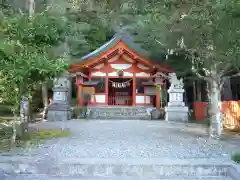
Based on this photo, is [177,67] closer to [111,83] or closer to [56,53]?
[111,83]

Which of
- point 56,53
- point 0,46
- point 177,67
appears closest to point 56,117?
point 177,67

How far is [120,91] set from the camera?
2662cm

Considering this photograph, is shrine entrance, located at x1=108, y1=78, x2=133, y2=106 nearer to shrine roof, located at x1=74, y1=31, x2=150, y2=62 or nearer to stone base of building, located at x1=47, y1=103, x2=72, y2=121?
shrine roof, located at x1=74, y1=31, x2=150, y2=62

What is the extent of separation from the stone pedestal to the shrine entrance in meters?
4.39

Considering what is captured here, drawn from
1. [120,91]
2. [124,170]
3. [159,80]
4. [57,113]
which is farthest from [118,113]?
A: [124,170]

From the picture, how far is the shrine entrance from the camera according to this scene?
24.5 metres

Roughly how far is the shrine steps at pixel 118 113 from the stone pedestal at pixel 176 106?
66.6 inches

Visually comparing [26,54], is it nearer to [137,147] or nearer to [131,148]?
[131,148]

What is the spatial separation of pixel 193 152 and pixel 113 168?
277 centimetres

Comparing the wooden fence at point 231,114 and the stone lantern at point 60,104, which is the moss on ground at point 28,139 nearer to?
the wooden fence at point 231,114

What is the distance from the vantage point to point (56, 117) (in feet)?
66.4

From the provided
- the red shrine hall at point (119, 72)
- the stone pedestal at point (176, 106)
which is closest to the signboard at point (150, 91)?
the red shrine hall at point (119, 72)

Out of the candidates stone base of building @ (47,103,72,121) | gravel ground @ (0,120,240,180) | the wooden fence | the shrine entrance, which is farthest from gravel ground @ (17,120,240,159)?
the shrine entrance

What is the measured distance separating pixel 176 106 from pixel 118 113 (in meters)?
3.96
